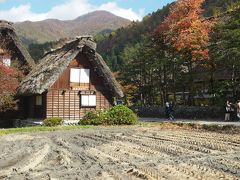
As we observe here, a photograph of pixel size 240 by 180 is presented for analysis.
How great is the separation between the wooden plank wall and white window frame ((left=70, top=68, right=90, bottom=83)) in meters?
0.93

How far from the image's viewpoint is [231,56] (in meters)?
29.1

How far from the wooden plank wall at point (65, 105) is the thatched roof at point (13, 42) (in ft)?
16.4

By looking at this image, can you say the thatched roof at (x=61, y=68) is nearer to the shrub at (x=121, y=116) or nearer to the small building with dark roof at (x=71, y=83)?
the small building with dark roof at (x=71, y=83)

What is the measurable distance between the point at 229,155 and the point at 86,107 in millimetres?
19289

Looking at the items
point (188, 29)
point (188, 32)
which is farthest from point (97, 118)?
point (188, 29)

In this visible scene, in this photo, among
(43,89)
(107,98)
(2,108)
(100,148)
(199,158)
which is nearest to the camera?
(199,158)

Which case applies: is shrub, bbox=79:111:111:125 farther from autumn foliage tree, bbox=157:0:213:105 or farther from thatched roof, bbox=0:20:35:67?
autumn foliage tree, bbox=157:0:213:105

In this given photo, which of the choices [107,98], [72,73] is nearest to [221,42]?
[107,98]

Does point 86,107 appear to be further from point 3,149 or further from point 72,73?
point 3,149

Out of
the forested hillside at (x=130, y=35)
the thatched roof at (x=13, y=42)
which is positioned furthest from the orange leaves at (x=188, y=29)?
the forested hillside at (x=130, y=35)

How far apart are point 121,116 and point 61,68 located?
5620 millimetres

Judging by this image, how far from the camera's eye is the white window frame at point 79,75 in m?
29.0

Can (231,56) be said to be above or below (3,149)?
above

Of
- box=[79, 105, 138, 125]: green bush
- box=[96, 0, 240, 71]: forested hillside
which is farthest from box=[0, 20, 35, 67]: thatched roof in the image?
box=[96, 0, 240, 71]: forested hillside
